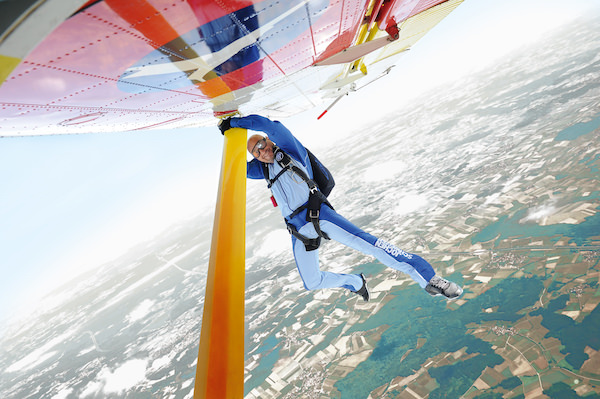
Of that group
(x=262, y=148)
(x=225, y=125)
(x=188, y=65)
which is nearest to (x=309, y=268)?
(x=262, y=148)

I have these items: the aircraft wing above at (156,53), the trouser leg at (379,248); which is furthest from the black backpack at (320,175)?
the aircraft wing above at (156,53)

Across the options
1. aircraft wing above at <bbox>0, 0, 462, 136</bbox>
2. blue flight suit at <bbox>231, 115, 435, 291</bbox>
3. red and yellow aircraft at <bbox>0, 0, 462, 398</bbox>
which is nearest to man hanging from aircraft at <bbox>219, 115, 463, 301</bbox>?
blue flight suit at <bbox>231, 115, 435, 291</bbox>

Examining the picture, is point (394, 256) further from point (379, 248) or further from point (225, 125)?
point (225, 125)

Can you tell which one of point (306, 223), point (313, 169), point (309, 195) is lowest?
point (306, 223)

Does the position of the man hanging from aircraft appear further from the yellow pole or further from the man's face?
the yellow pole

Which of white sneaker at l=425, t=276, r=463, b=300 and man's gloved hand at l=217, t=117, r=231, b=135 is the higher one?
man's gloved hand at l=217, t=117, r=231, b=135

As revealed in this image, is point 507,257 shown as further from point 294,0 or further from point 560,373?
point 294,0

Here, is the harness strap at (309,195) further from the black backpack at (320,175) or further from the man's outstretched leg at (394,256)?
the black backpack at (320,175)
